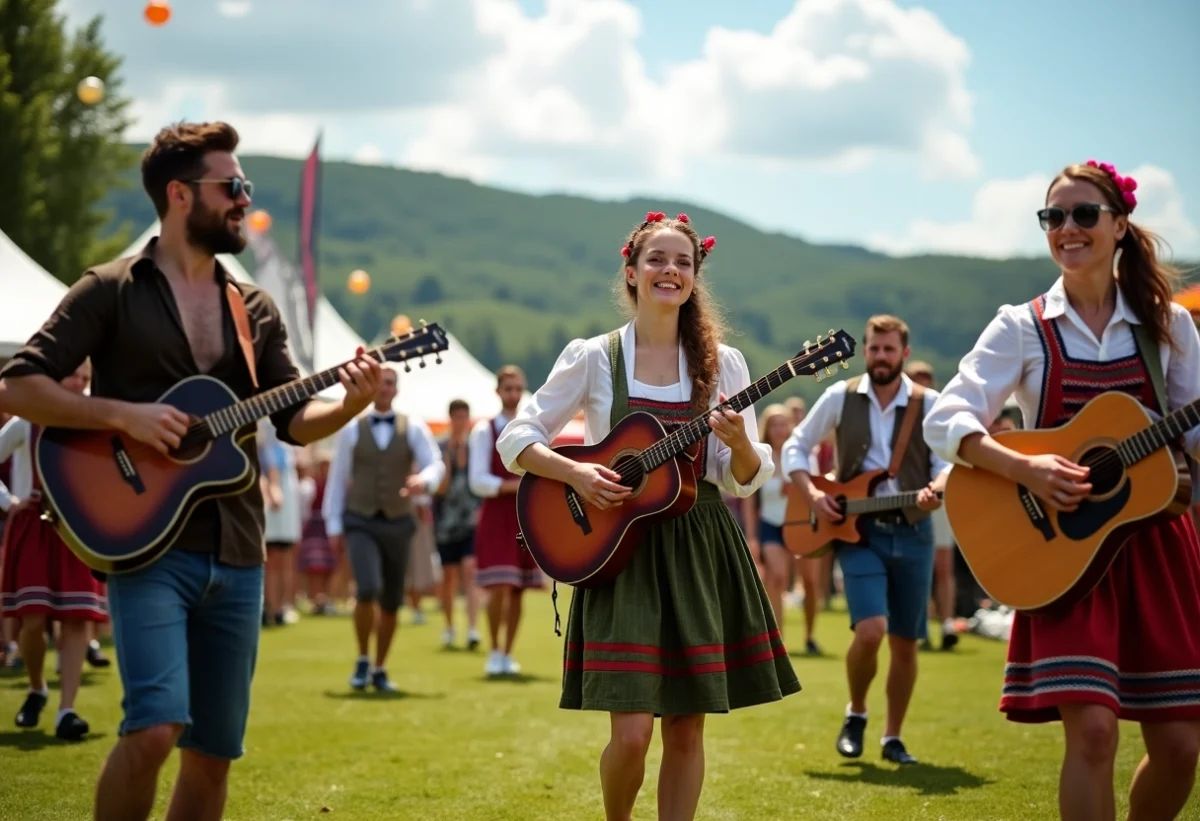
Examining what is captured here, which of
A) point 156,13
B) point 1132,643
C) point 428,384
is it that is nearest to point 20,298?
point 156,13

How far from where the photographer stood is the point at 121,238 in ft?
126

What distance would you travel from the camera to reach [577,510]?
530 centimetres

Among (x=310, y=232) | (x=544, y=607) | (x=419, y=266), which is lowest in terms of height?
(x=544, y=607)

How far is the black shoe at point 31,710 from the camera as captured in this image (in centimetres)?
920

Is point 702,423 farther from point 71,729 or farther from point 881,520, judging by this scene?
point 71,729

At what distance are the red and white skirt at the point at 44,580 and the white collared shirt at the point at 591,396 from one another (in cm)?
496

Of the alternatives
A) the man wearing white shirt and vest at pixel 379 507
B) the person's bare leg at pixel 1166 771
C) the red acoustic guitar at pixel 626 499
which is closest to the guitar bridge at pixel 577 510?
Result: the red acoustic guitar at pixel 626 499

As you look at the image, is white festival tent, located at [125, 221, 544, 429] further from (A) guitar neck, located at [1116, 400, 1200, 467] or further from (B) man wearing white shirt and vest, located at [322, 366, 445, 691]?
(A) guitar neck, located at [1116, 400, 1200, 467]

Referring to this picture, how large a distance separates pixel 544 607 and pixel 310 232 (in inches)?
309

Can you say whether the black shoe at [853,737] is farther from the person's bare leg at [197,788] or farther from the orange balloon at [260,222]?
the orange balloon at [260,222]

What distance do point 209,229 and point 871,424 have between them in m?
4.59

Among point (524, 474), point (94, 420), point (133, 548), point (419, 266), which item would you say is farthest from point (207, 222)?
point (419, 266)

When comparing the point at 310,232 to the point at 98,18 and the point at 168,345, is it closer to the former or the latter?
the point at 98,18

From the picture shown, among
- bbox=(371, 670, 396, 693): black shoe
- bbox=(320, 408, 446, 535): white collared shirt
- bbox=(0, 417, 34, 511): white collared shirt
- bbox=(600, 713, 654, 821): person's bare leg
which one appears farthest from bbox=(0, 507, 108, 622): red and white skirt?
bbox=(600, 713, 654, 821): person's bare leg
